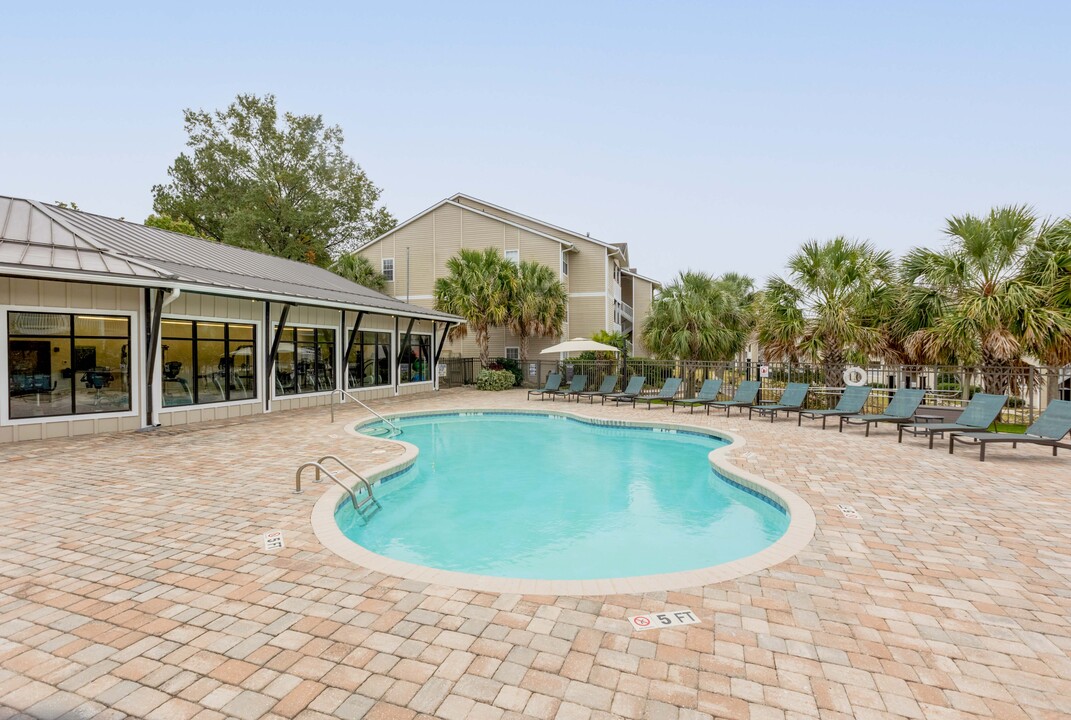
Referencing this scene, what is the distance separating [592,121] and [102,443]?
20.4 metres

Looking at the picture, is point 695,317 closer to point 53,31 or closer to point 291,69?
point 291,69

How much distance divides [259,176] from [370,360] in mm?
23033

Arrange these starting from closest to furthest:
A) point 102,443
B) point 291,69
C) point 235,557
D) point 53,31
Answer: point 235,557
point 102,443
point 53,31
point 291,69

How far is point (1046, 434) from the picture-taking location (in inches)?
319

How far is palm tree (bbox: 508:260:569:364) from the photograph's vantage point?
21125mm

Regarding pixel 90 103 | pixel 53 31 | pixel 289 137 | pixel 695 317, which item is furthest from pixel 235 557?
pixel 289 137

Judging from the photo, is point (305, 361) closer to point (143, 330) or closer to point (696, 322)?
point (143, 330)

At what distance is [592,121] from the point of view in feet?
72.6

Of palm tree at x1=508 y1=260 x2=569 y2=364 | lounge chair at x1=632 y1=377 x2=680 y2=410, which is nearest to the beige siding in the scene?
palm tree at x1=508 y1=260 x2=569 y2=364

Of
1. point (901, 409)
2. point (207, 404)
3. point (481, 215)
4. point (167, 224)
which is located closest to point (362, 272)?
point (481, 215)

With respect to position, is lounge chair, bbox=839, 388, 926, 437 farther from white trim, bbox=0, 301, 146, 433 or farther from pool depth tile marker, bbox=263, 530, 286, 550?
white trim, bbox=0, 301, 146, 433

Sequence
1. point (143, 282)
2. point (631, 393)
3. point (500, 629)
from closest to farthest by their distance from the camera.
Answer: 1. point (500, 629)
2. point (143, 282)
3. point (631, 393)

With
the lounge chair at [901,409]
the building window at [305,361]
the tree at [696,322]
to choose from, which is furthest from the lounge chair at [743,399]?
the building window at [305,361]

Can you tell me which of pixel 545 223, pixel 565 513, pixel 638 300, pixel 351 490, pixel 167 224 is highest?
pixel 167 224
